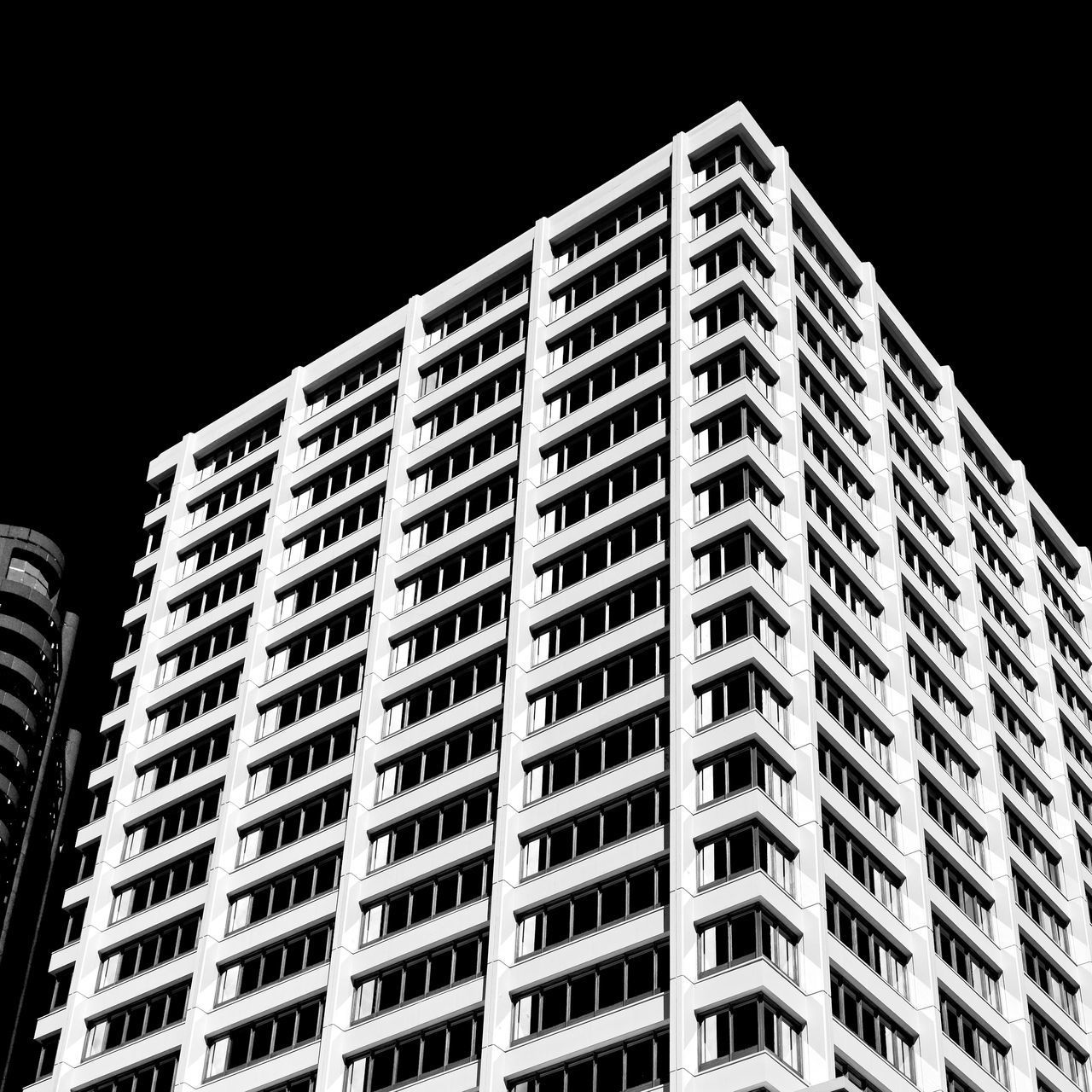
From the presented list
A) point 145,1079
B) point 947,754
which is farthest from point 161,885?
point 947,754

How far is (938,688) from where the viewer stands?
74.2 meters

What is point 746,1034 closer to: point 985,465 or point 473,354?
point 473,354

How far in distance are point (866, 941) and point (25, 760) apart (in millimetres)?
82512

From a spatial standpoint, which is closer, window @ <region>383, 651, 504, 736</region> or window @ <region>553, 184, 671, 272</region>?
window @ <region>383, 651, 504, 736</region>

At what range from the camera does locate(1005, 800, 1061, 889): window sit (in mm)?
75125

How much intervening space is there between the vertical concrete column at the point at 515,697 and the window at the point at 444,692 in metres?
1.47

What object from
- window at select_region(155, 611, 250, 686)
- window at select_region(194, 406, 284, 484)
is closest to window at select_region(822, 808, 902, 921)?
window at select_region(155, 611, 250, 686)

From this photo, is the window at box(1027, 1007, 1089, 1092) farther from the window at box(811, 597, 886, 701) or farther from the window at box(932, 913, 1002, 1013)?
the window at box(811, 597, 886, 701)

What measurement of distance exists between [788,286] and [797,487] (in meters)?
11.8

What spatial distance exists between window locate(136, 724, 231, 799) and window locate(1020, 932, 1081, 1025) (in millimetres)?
35306

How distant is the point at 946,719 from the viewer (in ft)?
237

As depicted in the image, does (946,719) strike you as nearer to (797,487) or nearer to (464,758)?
(797,487)

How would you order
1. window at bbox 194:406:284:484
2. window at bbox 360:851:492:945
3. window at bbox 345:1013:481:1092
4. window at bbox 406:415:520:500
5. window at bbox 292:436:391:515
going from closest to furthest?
window at bbox 345:1013:481:1092 → window at bbox 360:851:492:945 → window at bbox 406:415:520:500 → window at bbox 292:436:391:515 → window at bbox 194:406:284:484

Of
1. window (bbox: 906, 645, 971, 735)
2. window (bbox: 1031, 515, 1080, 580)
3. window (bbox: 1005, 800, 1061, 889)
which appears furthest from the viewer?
window (bbox: 1031, 515, 1080, 580)
